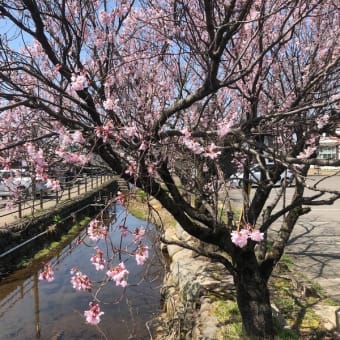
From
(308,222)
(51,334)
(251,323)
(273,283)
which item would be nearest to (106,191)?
(308,222)

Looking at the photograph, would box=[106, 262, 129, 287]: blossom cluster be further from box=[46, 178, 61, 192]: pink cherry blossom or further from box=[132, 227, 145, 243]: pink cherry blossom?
box=[46, 178, 61, 192]: pink cherry blossom

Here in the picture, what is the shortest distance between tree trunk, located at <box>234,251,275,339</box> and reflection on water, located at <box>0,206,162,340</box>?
2351 millimetres

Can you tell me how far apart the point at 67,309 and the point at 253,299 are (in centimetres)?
616

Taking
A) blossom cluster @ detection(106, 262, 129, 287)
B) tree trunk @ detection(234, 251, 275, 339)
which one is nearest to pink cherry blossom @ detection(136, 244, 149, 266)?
blossom cluster @ detection(106, 262, 129, 287)

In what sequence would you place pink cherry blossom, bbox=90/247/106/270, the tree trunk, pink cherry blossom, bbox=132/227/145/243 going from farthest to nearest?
1. the tree trunk
2. pink cherry blossom, bbox=132/227/145/243
3. pink cherry blossom, bbox=90/247/106/270

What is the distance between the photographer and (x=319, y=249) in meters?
9.95

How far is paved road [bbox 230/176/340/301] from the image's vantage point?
762cm

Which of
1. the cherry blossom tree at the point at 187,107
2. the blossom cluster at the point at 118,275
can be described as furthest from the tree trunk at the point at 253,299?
the blossom cluster at the point at 118,275

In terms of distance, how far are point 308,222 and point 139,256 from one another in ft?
36.9

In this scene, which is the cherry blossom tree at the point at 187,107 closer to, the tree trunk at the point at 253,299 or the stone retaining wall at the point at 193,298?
the tree trunk at the point at 253,299

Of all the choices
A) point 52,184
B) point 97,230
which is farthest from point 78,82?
point 97,230

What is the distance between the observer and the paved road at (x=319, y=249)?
7.62 m

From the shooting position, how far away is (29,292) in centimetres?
1105

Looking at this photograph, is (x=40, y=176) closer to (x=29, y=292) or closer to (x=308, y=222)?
(x=29, y=292)
